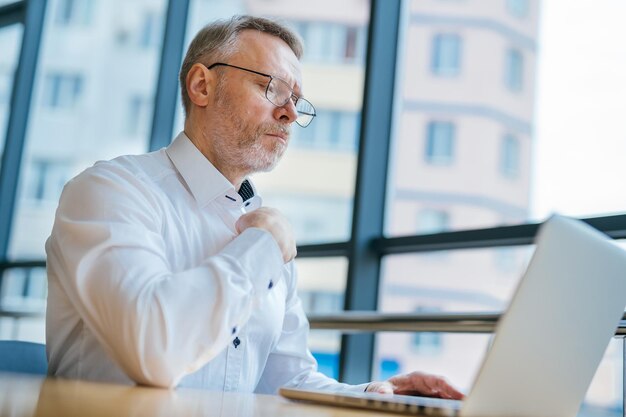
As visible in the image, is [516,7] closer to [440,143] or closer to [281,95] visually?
[440,143]

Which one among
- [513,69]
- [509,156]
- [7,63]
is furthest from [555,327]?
[509,156]

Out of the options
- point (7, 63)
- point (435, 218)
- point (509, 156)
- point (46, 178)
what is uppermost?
point (509, 156)

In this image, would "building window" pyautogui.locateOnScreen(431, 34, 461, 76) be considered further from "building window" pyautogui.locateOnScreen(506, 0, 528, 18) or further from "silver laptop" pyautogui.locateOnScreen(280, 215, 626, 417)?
"silver laptop" pyautogui.locateOnScreen(280, 215, 626, 417)

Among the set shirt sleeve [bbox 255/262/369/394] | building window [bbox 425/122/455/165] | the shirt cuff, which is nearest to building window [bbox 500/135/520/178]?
building window [bbox 425/122/455/165]

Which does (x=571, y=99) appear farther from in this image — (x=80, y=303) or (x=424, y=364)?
(x=424, y=364)

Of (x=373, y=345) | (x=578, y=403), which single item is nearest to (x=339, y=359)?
(x=373, y=345)

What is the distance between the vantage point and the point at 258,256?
134 cm

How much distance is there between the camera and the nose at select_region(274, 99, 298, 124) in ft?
6.05

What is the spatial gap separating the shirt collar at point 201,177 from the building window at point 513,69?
592 centimetres

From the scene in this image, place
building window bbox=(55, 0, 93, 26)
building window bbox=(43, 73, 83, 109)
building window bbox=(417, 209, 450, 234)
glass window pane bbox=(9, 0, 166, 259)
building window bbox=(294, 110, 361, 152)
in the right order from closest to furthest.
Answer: glass window pane bbox=(9, 0, 166, 259) < building window bbox=(55, 0, 93, 26) < building window bbox=(43, 73, 83, 109) < building window bbox=(417, 209, 450, 234) < building window bbox=(294, 110, 361, 152)

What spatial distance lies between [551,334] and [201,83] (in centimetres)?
114

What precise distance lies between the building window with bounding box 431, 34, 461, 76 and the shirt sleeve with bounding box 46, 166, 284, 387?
6.29m

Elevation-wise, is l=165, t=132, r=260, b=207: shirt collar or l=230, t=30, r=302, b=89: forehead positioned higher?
l=230, t=30, r=302, b=89: forehead

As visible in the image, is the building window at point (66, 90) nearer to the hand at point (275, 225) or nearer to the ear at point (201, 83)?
the ear at point (201, 83)
